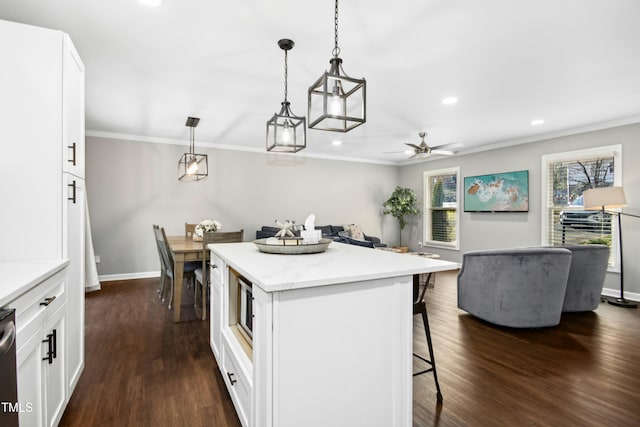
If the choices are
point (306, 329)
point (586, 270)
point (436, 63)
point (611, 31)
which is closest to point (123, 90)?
Answer: point (436, 63)

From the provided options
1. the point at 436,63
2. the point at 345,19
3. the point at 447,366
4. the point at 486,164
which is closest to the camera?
the point at 345,19

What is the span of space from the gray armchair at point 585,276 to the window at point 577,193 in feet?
3.99

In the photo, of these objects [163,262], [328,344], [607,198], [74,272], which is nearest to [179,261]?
[163,262]

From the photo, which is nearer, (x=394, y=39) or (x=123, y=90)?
(x=394, y=39)

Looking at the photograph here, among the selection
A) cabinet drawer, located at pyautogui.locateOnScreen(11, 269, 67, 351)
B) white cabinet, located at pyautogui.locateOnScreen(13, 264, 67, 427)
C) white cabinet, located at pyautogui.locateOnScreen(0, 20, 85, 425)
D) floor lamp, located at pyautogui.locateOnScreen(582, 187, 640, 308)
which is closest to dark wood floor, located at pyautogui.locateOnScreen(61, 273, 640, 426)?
white cabinet, located at pyautogui.locateOnScreen(13, 264, 67, 427)

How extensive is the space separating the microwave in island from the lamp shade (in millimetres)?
4472

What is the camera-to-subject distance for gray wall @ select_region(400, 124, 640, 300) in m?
4.28

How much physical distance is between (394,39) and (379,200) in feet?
18.8

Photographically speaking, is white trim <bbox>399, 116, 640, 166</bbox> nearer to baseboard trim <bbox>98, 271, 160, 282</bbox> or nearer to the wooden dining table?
the wooden dining table

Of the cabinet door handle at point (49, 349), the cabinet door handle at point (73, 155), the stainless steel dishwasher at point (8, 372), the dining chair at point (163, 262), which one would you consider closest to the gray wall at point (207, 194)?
the dining chair at point (163, 262)

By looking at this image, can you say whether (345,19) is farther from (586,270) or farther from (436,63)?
(586,270)

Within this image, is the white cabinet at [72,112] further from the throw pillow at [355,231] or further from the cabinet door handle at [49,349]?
the throw pillow at [355,231]

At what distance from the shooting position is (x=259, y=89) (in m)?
3.39

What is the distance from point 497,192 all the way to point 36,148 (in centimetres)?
630
